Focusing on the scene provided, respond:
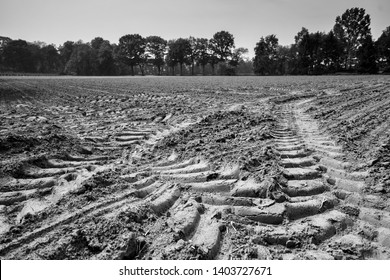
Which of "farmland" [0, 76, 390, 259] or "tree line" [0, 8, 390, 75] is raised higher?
"tree line" [0, 8, 390, 75]

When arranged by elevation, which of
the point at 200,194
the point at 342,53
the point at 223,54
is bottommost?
the point at 200,194

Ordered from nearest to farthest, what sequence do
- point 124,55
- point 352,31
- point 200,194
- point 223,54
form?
point 200,194 < point 352,31 < point 124,55 < point 223,54

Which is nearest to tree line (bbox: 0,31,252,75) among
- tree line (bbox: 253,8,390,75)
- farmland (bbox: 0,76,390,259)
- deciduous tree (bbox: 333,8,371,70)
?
tree line (bbox: 253,8,390,75)

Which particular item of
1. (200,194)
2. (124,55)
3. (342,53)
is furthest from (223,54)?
(200,194)

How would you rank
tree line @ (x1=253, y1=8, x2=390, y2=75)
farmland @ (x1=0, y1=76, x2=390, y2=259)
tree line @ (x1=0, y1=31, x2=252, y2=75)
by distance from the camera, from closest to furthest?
farmland @ (x1=0, y1=76, x2=390, y2=259) → tree line @ (x1=253, y1=8, x2=390, y2=75) → tree line @ (x1=0, y1=31, x2=252, y2=75)

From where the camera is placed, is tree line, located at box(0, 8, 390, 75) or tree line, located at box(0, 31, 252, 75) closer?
tree line, located at box(0, 8, 390, 75)

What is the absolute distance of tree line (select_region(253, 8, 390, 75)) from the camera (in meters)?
39.9

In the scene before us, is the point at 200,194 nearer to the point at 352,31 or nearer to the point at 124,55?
the point at 352,31

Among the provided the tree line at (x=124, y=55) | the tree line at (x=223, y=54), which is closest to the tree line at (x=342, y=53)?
the tree line at (x=223, y=54)

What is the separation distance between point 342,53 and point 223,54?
110ft

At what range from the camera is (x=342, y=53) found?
4750cm

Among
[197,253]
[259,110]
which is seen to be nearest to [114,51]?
[259,110]

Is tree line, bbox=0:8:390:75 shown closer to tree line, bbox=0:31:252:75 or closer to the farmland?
tree line, bbox=0:31:252:75
